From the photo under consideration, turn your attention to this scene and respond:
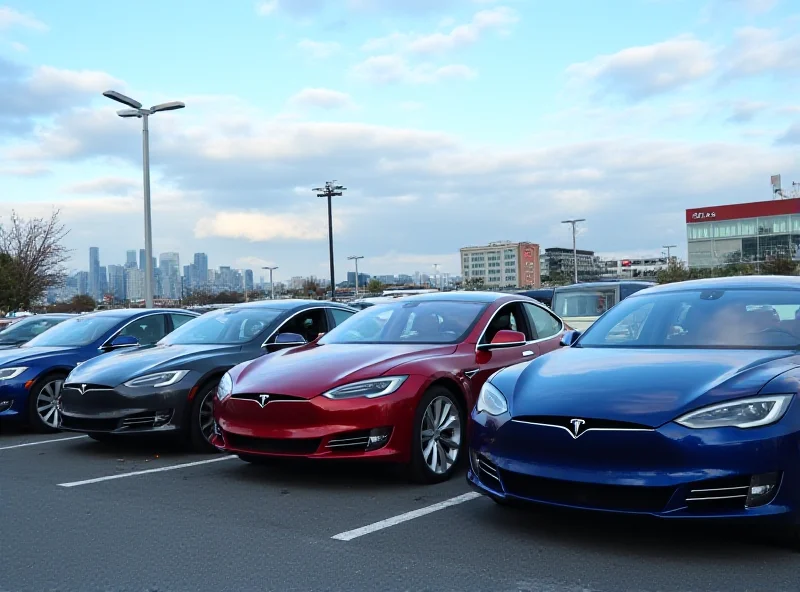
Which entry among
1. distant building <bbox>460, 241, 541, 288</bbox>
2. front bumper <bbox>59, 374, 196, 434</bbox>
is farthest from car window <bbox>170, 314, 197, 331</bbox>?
distant building <bbox>460, 241, 541, 288</bbox>

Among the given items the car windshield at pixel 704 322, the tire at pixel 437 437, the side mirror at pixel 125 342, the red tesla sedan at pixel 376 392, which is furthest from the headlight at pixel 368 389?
the side mirror at pixel 125 342

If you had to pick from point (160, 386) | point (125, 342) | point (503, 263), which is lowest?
point (160, 386)

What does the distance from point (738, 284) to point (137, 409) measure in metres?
5.18

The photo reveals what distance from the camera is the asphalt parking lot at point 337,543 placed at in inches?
158

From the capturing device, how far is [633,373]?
15.1 feet

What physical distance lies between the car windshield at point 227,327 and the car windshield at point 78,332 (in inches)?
74.8

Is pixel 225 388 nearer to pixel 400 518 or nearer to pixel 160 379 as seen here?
pixel 160 379

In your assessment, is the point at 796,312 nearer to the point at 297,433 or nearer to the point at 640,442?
the point at 640,442

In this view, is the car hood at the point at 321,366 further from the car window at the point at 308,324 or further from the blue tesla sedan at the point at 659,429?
the car window at the point at 308,324

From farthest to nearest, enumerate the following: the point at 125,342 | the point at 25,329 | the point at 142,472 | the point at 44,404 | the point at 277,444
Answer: the point at 25,329 < the point at 125,342 < the point at 44,404 < the point at 142,472 < the point at 277,444

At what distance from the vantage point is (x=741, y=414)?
412 cm

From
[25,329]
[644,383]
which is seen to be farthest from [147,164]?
[644,383]

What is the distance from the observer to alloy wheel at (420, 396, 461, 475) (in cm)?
619

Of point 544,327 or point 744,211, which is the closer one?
point 544,327
